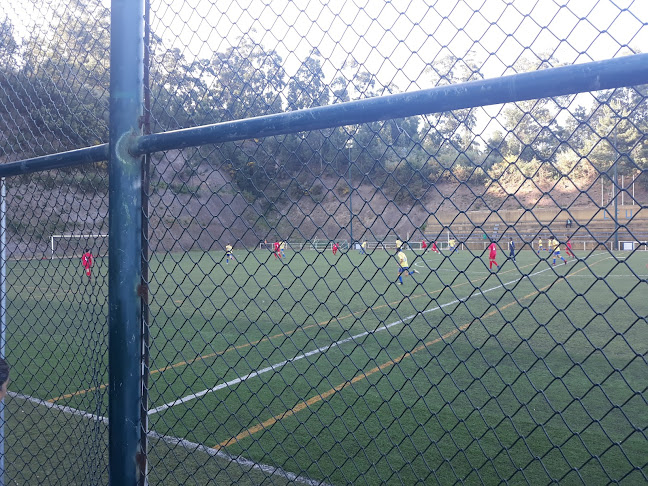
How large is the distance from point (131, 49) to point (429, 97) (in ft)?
4.03

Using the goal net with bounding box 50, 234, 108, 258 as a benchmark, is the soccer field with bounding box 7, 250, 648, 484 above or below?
below

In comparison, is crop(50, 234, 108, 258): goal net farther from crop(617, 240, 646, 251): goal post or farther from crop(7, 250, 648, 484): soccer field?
crop(617, 240, 646, 251): goal post

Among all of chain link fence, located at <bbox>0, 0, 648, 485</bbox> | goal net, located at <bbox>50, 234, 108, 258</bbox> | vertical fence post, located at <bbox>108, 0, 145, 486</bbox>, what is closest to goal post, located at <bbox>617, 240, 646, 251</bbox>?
chain link fence, located at <bbox>0, 0, 648, 485</bbox>

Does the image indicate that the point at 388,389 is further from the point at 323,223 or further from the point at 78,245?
the point at 78,245

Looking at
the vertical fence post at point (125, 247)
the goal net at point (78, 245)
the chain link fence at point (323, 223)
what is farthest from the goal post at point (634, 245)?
the goal net at point (78, 245)

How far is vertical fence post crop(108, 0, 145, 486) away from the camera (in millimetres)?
2086

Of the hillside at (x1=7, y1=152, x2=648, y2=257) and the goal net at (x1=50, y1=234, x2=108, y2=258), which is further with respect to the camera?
the goal net at (x1=50, y1=234, x2=108, y2=258)

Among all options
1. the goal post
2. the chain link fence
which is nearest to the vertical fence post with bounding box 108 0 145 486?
the chain link fence

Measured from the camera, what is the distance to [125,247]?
209 centimetres

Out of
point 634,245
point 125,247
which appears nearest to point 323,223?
point 125,247

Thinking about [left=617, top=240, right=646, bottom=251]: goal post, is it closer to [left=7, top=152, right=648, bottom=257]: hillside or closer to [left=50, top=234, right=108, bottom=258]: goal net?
[left=7, top=152, right=648, bottom=257]: hillside

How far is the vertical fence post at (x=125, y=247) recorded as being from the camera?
2086 millimetres

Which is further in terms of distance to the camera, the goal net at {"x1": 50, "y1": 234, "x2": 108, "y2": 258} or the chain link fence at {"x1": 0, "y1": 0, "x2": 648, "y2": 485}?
the goal net at {"x1": 50, "y1": 234, "x2": 108, "y2": 258}

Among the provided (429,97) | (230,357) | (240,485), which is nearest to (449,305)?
A: (230,357)
